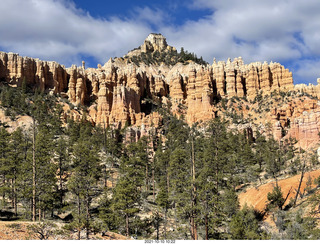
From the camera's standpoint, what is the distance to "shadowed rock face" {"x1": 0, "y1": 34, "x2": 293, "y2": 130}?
102062mm

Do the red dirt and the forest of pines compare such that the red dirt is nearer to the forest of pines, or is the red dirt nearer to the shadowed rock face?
the forest of pines

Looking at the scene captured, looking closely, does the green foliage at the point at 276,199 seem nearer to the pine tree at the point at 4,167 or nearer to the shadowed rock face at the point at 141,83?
the pine tree at the point at 4,167

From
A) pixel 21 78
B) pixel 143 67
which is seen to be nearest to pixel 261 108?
pixel 143 67

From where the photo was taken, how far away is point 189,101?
115688mm

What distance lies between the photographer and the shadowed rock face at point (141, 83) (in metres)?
102

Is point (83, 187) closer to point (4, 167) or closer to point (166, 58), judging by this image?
point (4, 167)

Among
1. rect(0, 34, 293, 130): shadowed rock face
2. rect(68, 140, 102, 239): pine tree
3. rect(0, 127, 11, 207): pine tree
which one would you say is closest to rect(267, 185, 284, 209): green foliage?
rect(68, 140, 102, 239): pine tree

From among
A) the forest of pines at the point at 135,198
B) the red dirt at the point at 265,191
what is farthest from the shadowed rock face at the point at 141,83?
the red dirt at the point at 265,191

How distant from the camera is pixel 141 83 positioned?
119 m

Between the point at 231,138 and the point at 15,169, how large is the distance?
47743 mm

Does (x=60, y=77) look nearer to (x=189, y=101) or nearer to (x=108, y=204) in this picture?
(x=189, y=101)

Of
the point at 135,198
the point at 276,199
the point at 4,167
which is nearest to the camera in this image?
the point at 135,198

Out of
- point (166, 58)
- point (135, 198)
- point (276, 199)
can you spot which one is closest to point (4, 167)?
point (135, 198)

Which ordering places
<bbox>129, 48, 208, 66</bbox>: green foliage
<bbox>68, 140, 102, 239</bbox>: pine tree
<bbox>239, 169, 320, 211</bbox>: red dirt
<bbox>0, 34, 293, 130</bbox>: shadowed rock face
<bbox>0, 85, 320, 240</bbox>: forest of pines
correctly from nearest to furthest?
<bbox>68, 140, 102, 239</bbox>: pine tree < <bbox>0, 85, 320, 240</bbox>: forest of pines < <bbox>239, 169, 320, 211</bbox>: red dirt < <bbox>0, 34, 293, 130</bbox>: shadowed rock face < <bbox>129, 48, 208, 66</bbox>: green foliage
